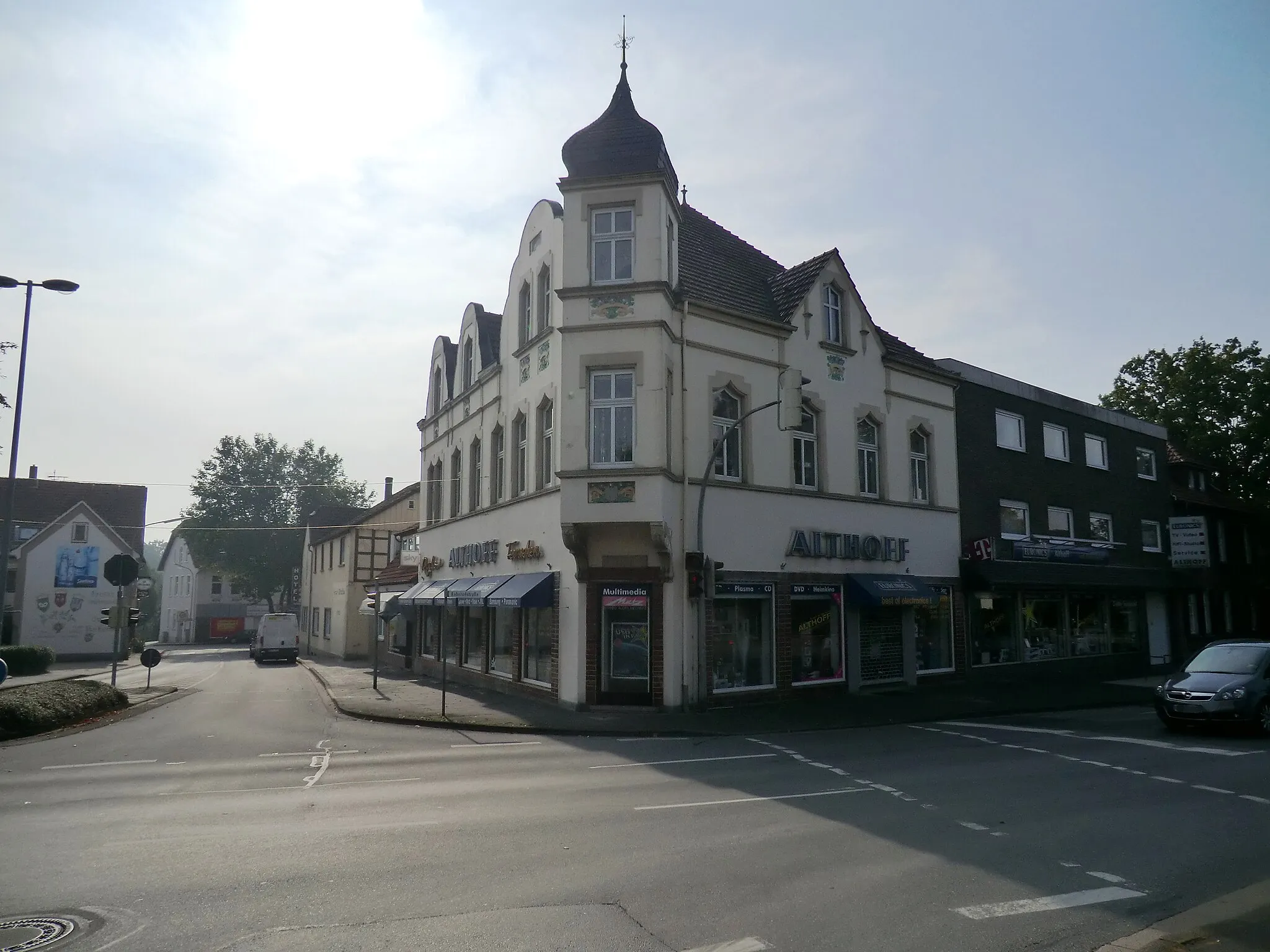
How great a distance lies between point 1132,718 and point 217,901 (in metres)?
17.9

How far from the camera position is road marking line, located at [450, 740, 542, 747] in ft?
48.0

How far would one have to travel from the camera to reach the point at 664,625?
18234 mm

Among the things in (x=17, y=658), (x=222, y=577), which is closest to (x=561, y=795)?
(x=17, y=658)

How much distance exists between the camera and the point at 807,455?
21922 mm

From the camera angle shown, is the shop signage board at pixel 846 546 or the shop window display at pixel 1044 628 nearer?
the shop signage board at pixel 846 546

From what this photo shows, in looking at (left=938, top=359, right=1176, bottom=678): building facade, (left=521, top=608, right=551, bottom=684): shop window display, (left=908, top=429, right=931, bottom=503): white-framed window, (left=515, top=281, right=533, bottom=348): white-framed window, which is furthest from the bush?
(left=938, top=359, right=1176, bottom=678): building facade

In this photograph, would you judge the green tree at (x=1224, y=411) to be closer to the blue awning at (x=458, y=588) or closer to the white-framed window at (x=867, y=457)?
the white-framed window at (x=867, y=457)

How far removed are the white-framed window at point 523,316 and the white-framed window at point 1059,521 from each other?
680 inches

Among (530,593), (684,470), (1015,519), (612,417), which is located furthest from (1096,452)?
(530,593)

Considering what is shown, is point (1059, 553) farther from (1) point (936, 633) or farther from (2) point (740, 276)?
(2) point (740, 276)

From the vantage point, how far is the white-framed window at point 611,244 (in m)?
19.3

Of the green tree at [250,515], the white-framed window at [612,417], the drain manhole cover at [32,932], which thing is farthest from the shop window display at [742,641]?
the green tree at [250,515]

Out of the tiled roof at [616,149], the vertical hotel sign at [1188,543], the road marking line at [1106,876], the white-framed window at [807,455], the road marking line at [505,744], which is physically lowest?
the road marking line at [505,744]

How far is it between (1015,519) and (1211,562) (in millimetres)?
13590
